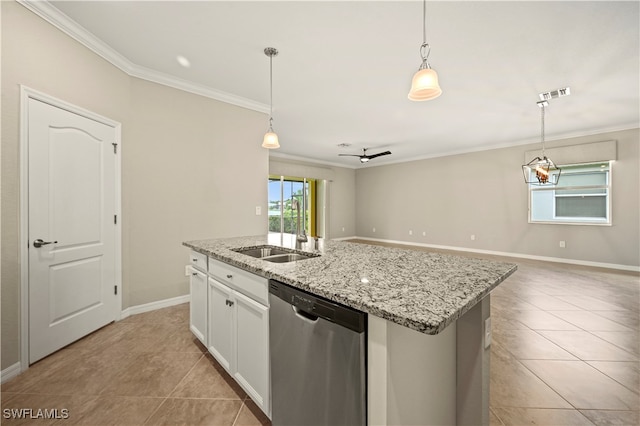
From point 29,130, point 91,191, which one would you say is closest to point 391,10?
point 29,130

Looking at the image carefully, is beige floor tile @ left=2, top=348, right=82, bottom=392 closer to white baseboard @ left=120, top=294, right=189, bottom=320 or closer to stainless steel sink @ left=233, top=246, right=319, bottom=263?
white baseboard @ left=120, top=294, right=189, bottom=320

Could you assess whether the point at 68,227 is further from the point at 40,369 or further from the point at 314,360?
the point at 314,360

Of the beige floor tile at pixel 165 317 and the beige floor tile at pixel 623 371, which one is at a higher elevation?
the beige floor tile at pixel 165 317

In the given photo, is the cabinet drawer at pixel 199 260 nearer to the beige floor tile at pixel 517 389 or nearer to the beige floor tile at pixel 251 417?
the beige floor tile at pixel 251 417

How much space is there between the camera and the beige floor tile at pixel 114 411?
4.86ft

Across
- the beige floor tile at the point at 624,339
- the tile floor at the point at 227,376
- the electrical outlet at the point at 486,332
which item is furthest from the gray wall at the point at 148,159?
the beige floor tile at the point at 624,339

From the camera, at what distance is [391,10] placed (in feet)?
6.77

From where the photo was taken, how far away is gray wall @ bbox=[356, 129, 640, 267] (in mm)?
4941

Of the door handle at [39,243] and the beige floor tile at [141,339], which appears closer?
the door handle at [39,243]

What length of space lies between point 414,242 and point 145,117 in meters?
7.46

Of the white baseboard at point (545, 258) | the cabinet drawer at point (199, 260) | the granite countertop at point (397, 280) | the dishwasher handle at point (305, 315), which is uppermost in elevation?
the granite countertop at point (397, 280)

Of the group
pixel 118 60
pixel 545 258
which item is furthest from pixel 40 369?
pixel 545 258

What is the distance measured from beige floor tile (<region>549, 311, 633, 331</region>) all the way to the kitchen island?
2.23m

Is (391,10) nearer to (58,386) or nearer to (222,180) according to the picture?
(222,180)
